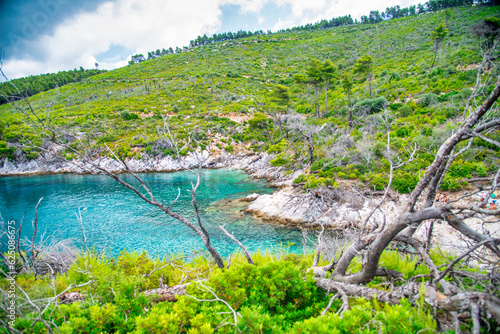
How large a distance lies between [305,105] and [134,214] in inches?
1240

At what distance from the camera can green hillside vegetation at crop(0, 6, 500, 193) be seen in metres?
16.5

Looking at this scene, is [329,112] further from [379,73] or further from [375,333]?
[375,333]

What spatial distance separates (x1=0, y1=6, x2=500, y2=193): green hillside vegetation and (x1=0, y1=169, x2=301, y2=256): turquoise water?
16.7 ft

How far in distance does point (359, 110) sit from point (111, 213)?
26435mm

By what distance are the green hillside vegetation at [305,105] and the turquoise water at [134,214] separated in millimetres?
5102

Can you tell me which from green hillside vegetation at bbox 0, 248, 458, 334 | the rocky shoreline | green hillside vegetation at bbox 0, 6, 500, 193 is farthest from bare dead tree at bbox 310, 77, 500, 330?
the rocky shoreline

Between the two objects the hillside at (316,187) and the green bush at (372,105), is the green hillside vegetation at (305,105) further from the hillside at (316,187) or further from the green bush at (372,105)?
the hillside at (316,187)

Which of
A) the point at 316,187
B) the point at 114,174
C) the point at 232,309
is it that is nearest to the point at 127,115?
the point at 316,187

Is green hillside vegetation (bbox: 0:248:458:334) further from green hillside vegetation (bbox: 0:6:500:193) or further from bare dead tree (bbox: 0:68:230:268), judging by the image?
green hillside vegetation (bbox: 0:6:500:193)

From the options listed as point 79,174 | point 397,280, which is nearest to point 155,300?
point 397,280

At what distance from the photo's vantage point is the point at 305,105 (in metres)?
38.3

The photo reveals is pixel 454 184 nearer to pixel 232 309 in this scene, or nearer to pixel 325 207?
pixel 325 207

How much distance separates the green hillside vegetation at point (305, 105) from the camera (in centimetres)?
1653

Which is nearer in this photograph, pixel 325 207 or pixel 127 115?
pixel 325 207
